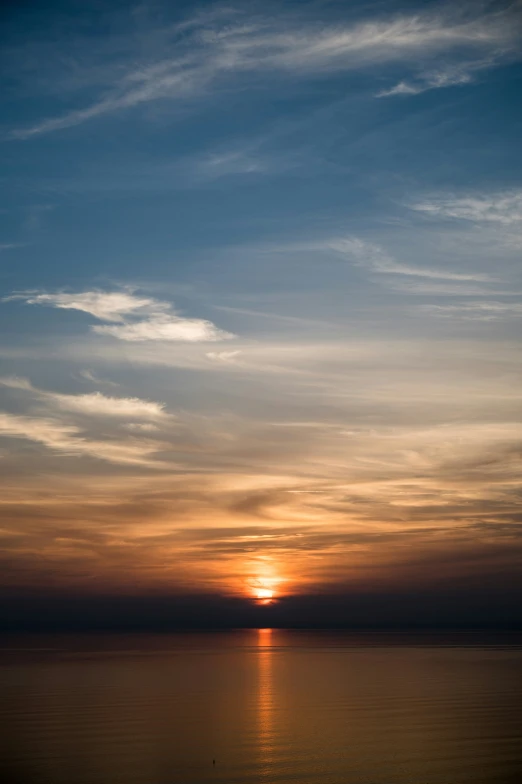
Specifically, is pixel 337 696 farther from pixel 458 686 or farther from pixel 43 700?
pixel 43 700

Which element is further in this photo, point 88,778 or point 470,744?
point 470,744

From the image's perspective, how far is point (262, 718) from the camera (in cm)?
3700

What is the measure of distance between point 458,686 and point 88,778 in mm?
30665

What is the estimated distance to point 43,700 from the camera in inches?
1671

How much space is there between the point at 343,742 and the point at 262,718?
24.2ft

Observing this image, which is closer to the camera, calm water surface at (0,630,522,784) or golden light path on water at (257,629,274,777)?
calm water surface at (0,630,522,784)

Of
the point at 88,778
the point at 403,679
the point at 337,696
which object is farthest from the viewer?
the point at 403,679

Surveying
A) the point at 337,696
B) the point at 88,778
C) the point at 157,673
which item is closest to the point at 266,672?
the point at 157,673

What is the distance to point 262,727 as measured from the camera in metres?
34.4

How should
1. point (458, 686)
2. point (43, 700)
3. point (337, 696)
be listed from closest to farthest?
point (43, 700) < point (337, 696) < point (458, 686)

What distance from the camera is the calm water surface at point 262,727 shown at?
84.9ft

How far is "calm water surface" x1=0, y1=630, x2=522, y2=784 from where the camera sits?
25.9 m

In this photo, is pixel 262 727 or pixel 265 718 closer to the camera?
pixel 262 727

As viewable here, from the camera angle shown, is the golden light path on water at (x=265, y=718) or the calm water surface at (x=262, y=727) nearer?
the calm water surface at (x=262, y=727)
